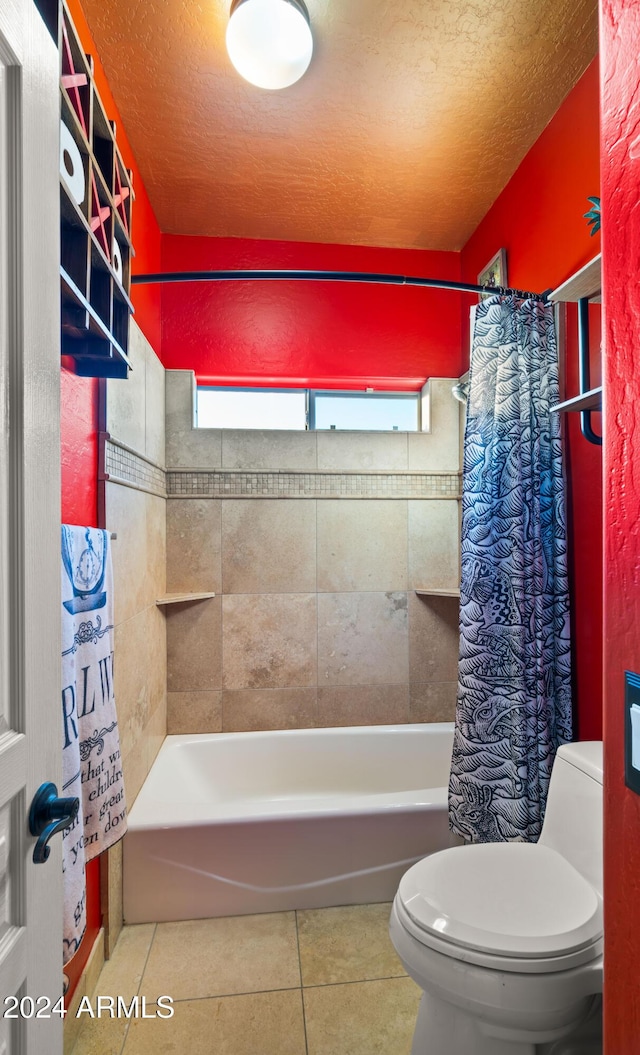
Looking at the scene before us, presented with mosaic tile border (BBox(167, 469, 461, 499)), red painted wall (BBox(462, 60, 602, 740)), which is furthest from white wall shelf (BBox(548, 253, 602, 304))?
mosaic tile border (BBox(167, 469, 461, 499))

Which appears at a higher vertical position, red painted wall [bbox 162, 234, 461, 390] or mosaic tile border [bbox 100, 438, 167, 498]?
red painted wall [bbox 162, 234, 461, 390]

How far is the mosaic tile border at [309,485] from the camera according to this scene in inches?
101

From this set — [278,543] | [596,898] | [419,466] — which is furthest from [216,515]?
[596,898]

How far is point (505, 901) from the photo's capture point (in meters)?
1.17

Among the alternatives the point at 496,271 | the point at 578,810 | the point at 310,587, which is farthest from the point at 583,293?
the point at 310,587

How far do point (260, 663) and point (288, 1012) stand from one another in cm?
131

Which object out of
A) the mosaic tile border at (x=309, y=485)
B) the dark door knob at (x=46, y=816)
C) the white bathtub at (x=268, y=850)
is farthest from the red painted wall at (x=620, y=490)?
the mosaic tile border at (x=309, y=485)

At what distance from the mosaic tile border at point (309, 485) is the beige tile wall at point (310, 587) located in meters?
0.03

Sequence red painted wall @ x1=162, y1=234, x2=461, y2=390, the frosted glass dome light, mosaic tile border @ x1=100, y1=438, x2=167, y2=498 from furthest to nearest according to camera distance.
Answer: red painted wall @ x1=162, y1=234, x2=461, y2=390 → mosaic tile border @ x1=100, y1=438, x2=167, y2=498 → the frosted glass dome light

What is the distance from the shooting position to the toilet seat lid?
106cm

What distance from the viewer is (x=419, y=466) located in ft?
8.87

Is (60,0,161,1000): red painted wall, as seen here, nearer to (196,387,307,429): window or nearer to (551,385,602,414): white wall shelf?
(196,387,307,429): window

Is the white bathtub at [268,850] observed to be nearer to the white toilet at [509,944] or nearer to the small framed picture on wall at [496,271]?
the white toilet at [509,944]

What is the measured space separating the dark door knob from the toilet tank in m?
1.19
